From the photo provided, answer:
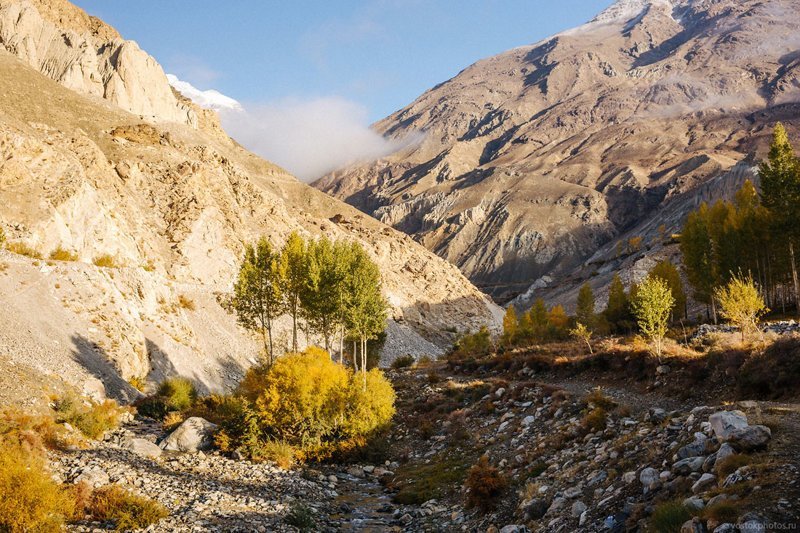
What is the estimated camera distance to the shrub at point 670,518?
9.61 meters

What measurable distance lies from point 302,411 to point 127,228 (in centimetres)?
4033

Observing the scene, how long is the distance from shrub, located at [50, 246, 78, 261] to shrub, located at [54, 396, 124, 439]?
66.5 feet

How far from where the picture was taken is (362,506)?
20.9 meters

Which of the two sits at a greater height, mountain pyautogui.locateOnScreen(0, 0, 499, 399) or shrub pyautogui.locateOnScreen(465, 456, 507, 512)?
mountain pyautogui.locateOnScreen(0, 0, 499, 399)

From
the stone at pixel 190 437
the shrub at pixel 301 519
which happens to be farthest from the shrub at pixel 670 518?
the stone at pixel 190 437

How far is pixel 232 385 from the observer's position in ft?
142

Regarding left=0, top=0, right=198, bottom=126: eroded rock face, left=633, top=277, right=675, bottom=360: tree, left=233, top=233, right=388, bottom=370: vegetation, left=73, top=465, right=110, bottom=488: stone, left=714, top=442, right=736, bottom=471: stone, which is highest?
left=0, top=0, right=198, bottom=126: eroded rock face

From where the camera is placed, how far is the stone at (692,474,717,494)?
1071 cm

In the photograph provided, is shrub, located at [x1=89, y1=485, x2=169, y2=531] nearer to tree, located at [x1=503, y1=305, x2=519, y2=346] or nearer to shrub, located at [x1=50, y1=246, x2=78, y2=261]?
shrub, located at [x1=50, y1=246, x2=78, y2=261]

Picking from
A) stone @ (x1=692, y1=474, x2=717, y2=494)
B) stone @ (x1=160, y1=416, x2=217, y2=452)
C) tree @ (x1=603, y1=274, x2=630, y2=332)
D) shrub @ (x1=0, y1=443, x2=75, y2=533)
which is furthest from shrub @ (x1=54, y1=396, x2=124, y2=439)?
tree @ (x1=603, y1=274, x2=630, y2=332)

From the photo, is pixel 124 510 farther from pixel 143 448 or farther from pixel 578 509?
pixel 578 509

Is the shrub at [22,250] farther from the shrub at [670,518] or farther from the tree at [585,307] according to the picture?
the tree at [585,307]

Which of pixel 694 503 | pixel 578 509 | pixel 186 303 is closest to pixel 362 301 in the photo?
pixel 186 303

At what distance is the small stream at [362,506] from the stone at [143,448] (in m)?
8.40
